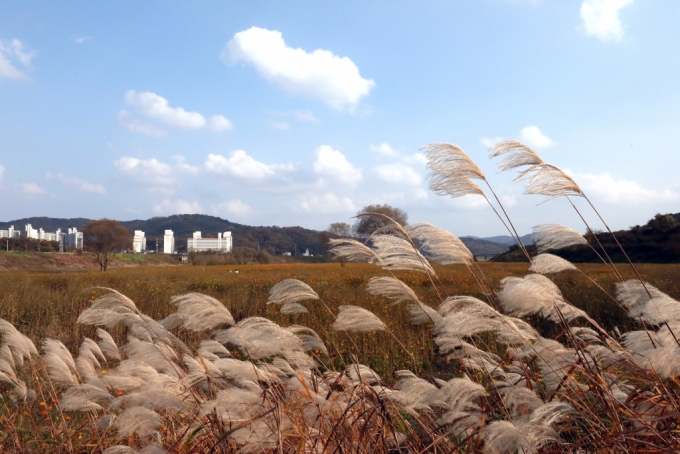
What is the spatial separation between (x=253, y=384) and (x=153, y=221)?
155m

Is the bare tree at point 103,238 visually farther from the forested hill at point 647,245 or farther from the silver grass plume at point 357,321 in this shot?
the silver grass plume at point 357,321

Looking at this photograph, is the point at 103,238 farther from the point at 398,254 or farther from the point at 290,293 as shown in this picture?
the point at 398,254

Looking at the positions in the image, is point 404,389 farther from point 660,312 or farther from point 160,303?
point 160,303

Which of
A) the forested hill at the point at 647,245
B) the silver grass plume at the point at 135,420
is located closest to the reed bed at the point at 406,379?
the silver grass plume at the point at 135,420

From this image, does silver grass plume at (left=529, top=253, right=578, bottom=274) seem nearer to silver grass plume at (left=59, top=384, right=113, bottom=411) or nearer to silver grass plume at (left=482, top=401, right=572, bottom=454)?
silver grass plume at (left=482, top=401, right=572, bottom=454)

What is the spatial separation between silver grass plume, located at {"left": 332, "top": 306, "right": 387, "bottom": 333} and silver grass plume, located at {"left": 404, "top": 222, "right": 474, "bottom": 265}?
537 millimetres

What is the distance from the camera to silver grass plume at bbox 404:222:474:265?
2.72 meters

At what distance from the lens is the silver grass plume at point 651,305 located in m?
1.93

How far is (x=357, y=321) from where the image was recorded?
8.32 ft

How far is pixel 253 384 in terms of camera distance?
6.77 ft

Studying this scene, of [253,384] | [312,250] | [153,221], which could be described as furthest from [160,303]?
[153,221]

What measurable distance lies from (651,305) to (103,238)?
3966 centimetres

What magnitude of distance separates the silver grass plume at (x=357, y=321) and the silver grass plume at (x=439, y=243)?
54 centimetres

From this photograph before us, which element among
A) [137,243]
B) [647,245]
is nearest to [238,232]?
[137,243]
